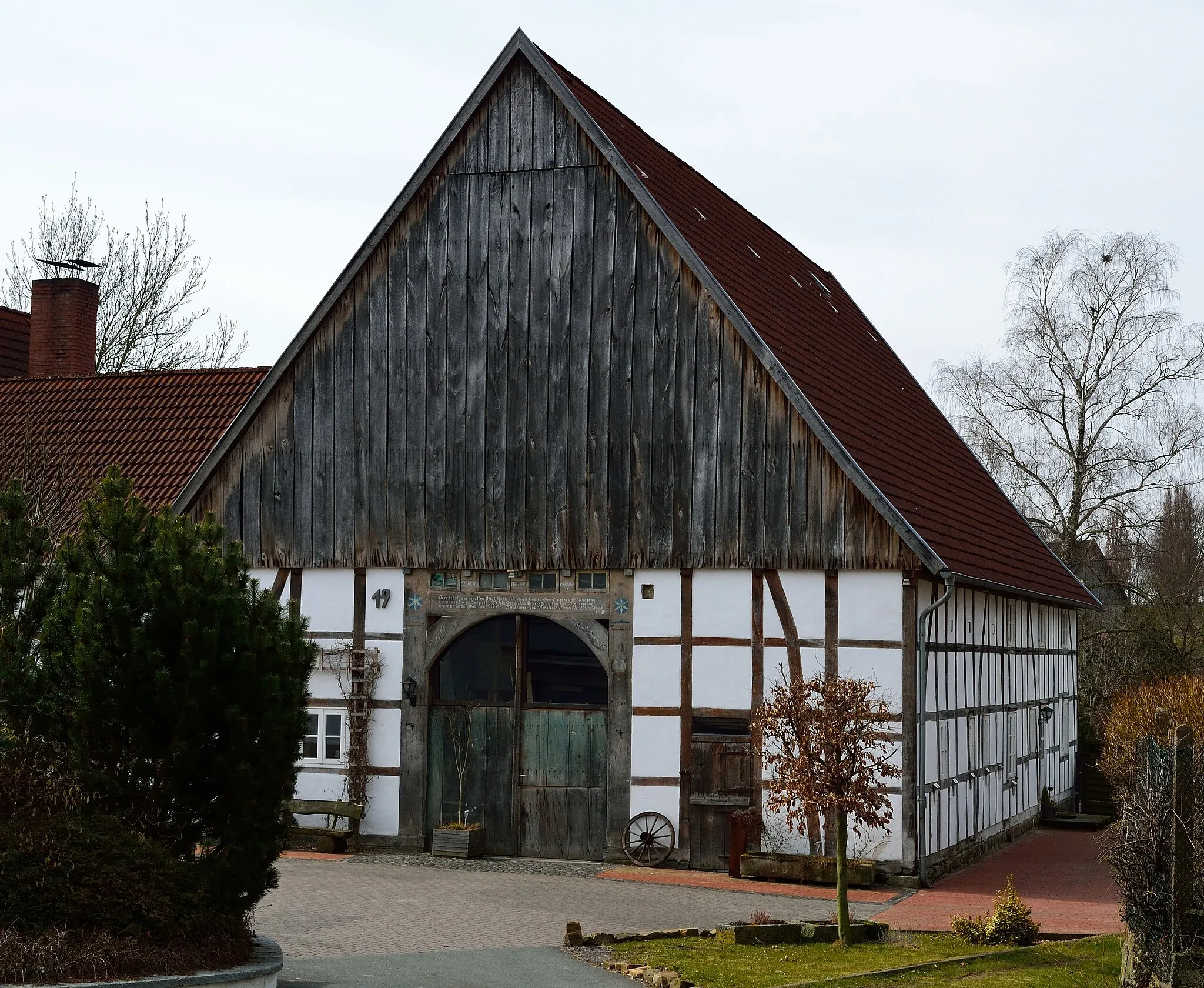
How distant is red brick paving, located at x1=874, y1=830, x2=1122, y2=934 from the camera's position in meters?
14.6

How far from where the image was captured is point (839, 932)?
13.1m

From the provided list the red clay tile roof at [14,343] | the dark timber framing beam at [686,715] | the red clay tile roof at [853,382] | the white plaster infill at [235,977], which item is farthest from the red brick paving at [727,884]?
the red clay tile roof at [14,343]

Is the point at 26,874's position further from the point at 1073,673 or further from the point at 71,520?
the point at 1073,673

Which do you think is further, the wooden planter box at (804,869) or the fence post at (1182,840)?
the wooden planter box at (804,869)

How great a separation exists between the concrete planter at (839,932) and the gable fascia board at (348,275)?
33.1 feet

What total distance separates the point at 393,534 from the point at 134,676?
29.7 ft

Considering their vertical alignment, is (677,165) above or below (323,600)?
above

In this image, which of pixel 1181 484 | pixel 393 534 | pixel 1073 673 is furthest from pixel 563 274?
pixel 1181 484

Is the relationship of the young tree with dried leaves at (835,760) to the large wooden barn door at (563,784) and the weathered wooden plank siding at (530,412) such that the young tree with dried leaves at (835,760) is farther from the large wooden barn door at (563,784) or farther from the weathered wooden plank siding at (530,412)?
the large wooden barn door at (563,784)

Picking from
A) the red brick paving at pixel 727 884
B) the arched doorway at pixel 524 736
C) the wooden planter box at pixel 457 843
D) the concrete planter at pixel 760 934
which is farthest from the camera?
the arched doorway at pixel 524 736

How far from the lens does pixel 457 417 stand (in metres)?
19.2

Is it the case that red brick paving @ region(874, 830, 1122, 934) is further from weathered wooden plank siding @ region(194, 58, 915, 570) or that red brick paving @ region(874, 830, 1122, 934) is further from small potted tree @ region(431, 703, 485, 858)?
small potted tree @ region(431, 703, 485, 858)

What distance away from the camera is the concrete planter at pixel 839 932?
13148 mm

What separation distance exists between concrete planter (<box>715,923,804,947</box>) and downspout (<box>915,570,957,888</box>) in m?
4.13
